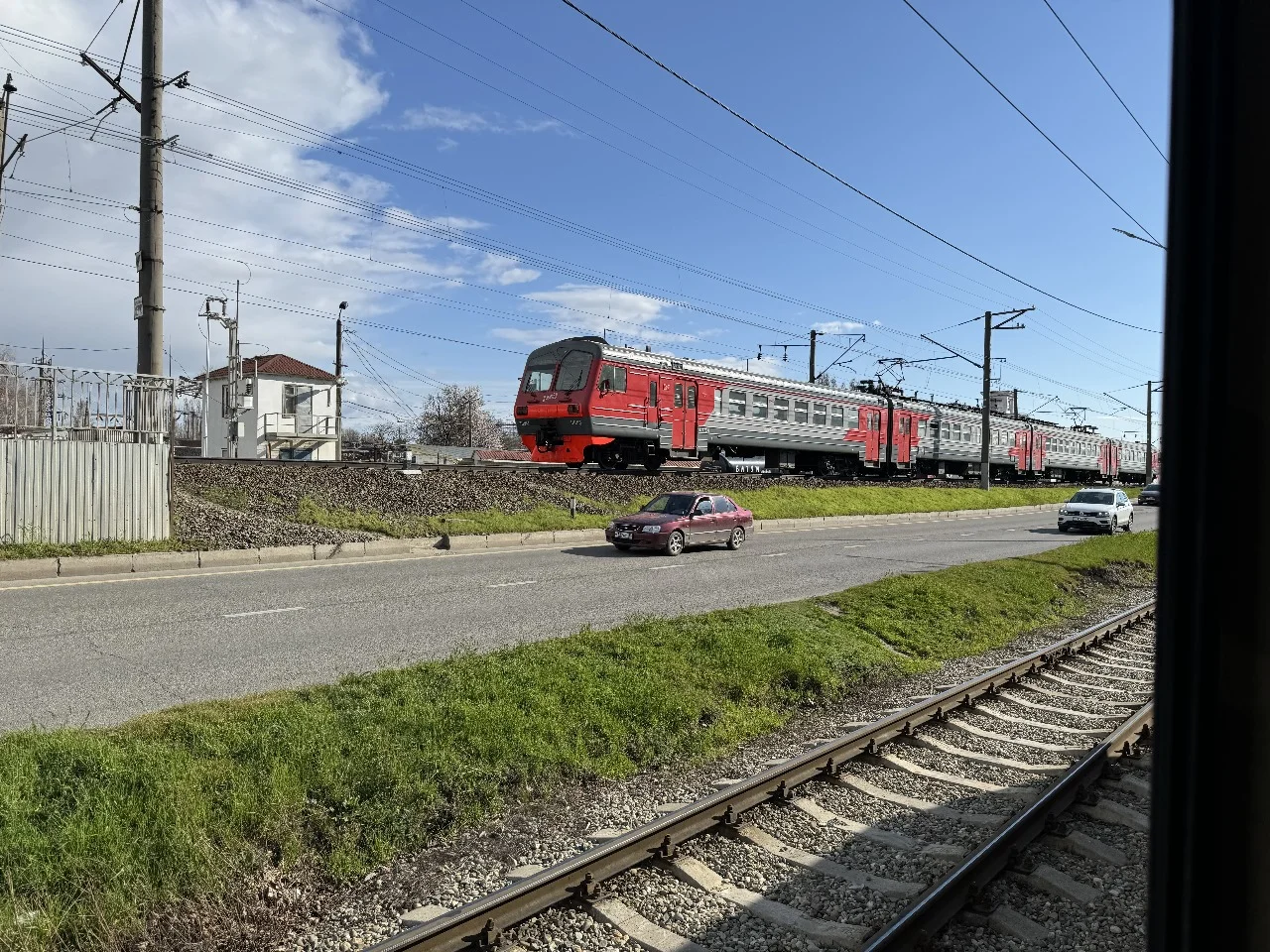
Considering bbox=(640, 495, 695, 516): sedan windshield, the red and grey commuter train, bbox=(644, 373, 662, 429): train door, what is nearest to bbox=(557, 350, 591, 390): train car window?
the red and grey commuter train

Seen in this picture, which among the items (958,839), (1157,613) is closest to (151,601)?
(958,839)

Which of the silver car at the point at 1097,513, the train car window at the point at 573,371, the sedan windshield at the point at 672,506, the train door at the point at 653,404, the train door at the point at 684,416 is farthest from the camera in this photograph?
the silver car at the point at 1097,513

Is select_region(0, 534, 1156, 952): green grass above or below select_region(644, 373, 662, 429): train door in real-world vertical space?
below

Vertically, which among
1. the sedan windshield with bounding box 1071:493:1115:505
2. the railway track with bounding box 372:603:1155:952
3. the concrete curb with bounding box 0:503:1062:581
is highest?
the sedan windshield with bounding box 1071:493:1115:505

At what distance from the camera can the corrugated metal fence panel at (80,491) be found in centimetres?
1287

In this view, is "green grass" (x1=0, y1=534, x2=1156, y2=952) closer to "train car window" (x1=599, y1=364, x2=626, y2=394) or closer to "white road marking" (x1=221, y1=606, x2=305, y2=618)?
"white road marking" (x1=221, y1=606, x2=305, y2=618)

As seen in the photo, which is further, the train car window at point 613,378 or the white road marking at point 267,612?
the train car window at point 613,378

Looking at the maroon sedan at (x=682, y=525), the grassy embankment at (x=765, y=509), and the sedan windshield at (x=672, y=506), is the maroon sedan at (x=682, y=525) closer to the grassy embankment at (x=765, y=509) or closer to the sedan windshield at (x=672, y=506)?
the sedan windshield at (x=672, y=506)

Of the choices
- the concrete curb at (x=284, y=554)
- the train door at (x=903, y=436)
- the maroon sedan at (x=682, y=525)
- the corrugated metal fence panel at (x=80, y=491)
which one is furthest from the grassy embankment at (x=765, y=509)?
the train door at (x=903, y=436)

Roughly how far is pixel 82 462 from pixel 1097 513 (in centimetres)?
2666

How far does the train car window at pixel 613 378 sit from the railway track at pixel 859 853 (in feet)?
56.2

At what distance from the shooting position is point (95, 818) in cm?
396

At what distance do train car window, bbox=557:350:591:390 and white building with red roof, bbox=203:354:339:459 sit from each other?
2085 centimetres

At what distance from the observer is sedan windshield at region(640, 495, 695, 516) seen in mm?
17766
